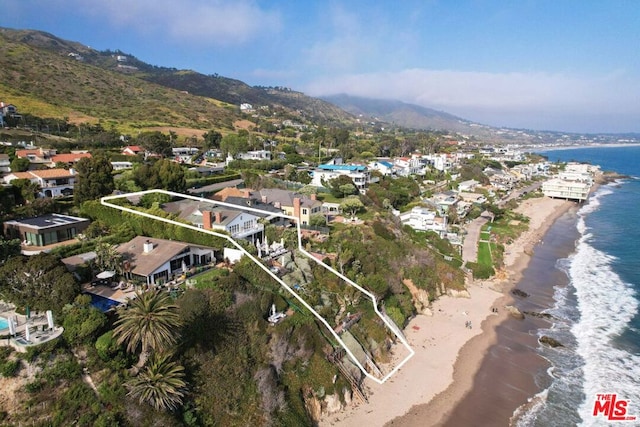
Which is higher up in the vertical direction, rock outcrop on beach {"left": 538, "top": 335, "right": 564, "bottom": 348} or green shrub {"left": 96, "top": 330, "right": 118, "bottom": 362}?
green shrub {"left": 96, "top": 330, "right": 118, "bottom": 362}

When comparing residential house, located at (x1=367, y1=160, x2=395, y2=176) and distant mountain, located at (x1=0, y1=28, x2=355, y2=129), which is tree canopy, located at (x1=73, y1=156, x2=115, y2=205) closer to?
residential house, located at (x1=367, y1=160, x2=395, y2=176)

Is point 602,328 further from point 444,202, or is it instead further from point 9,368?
point 9,368

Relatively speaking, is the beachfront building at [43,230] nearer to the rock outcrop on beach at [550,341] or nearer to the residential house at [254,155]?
the rock outcrop on beach at [550,341]

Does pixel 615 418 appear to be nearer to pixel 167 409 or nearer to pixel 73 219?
pixel 167 409

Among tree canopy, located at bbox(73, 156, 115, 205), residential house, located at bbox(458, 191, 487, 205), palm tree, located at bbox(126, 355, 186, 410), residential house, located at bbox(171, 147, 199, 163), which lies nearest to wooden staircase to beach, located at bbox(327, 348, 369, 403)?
palm tree, located at bbox(126, 355, 186, 410)

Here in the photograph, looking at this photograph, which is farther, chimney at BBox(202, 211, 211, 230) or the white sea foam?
chimney at BBox(202, 211, 211, 230)

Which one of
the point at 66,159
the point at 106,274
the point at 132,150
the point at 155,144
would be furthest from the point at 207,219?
the point at 155,144
